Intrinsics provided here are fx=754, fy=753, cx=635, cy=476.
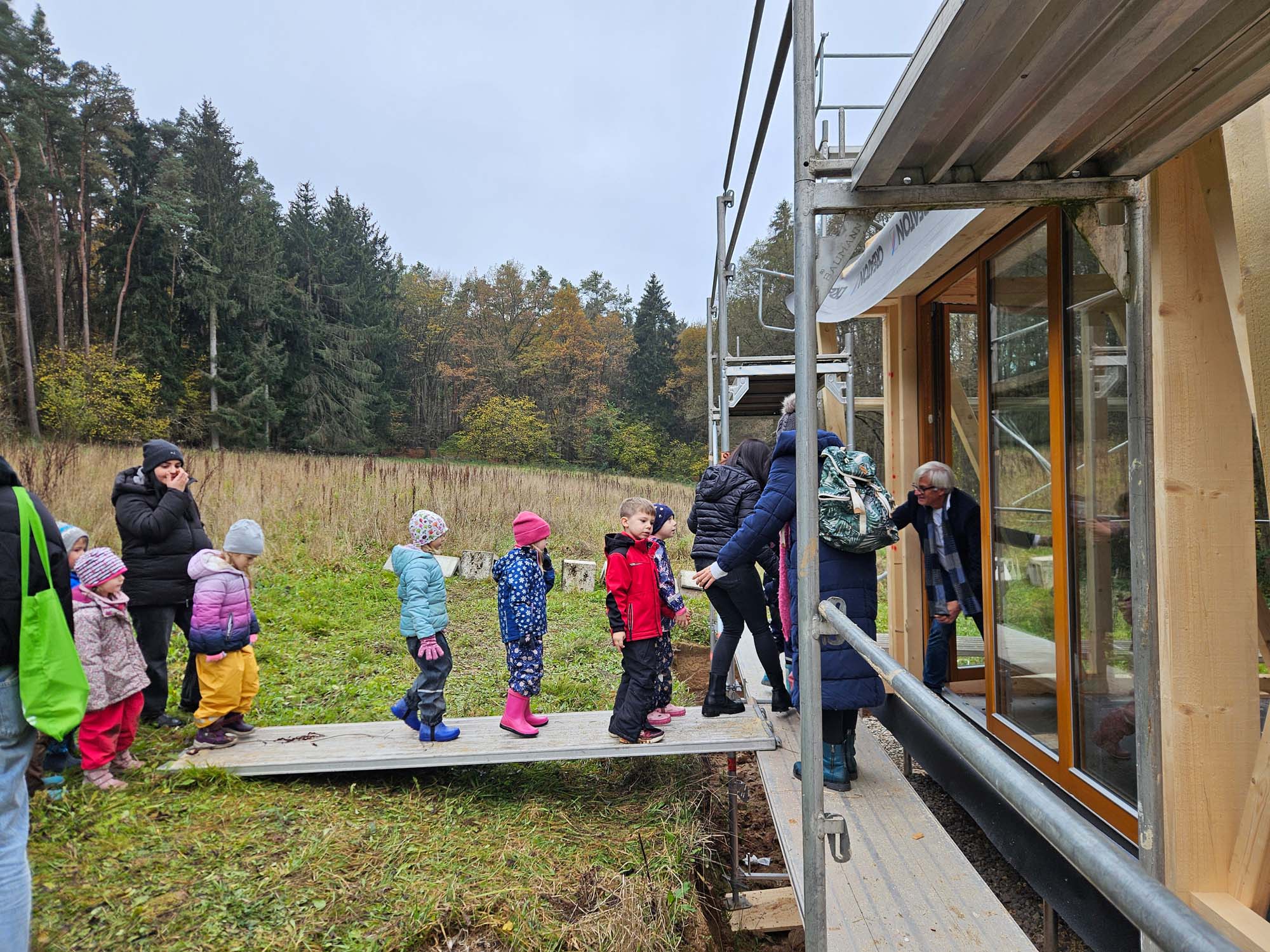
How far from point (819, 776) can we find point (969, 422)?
305 cm

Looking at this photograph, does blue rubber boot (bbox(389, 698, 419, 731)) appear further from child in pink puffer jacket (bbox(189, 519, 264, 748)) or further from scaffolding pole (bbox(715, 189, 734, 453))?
scaffolding pole (bbox(715, 189, 734, 453))

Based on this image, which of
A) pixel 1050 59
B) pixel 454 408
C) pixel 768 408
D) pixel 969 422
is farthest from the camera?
pixel 454 408

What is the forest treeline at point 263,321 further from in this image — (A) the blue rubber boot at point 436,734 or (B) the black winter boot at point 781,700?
(B) the black winter boot at point 781,700

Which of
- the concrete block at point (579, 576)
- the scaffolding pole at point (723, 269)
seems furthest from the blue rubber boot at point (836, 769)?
the concrete block at point (579, 576)

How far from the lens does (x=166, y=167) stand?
29.5 metres

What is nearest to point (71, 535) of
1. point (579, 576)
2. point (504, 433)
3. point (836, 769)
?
point (836, 769)

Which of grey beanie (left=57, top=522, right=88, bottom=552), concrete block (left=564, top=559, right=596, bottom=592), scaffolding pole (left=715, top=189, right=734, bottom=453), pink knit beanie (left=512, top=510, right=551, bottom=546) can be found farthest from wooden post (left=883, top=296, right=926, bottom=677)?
concrete block (left=564, top=559, right=596, bottom=592)

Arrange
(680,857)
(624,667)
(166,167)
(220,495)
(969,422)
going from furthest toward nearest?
(166,167), (220,495), (969,422), (624,667), (680,857)

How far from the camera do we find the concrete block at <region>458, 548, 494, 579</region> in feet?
33.0

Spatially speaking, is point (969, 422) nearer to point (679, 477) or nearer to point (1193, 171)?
point (1193, 171)

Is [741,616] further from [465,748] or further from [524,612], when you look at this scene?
[465,748]

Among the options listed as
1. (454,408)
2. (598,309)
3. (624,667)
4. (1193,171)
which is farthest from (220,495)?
(598,309)

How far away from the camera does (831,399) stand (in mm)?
6430

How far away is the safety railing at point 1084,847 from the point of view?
0.61 m
